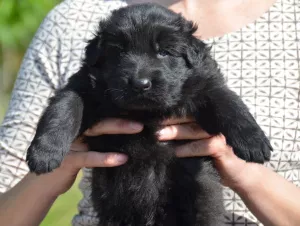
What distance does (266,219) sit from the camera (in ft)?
7.82

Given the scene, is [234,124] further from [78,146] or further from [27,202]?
[27,202]

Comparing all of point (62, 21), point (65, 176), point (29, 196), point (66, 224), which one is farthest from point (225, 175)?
point (66, 224)

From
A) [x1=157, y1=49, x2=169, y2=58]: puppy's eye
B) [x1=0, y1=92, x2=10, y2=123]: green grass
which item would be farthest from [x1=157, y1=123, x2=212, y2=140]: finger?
[x1=0, y1=92, x2=10, y2=123]: green grass

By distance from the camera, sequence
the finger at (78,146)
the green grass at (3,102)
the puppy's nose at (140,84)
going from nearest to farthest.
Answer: the puppy's nose at (140,84)
the finger at (78,146)
the green grass at (3,102)

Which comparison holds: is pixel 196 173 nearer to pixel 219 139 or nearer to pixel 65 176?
pixel 219 139

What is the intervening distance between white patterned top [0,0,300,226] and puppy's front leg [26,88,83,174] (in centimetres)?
46

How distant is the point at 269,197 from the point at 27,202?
891 mm

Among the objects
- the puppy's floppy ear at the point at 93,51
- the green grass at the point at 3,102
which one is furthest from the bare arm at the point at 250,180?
the green grass at the point at 3,102

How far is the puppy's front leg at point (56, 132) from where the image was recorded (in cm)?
211

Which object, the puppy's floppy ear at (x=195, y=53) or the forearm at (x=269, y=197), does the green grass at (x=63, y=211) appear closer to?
the forearm at (x=269, y=197)

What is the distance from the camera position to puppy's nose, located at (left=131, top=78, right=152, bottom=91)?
6.90 feet

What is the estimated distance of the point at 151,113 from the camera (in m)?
2.29

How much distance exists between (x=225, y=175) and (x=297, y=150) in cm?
35

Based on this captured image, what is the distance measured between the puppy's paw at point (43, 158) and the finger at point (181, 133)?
1.17ft
